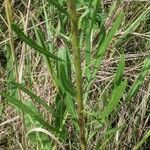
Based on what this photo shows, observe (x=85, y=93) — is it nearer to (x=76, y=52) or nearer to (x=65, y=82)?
(x=65, y=82)

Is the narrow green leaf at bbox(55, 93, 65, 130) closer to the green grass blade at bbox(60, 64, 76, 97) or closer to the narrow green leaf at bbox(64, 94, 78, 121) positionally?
→ the narrow green leaf at bbox(64, 94, 78, 121)

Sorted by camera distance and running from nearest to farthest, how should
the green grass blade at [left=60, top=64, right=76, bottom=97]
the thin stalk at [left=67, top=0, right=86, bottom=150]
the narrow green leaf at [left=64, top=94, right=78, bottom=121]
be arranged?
the thin stalk at [left=67, top=0, right=86, bottom=150] → the green grass blade at [left=60, top=64, right=76, bottom=97] → the narrow green leaf at [left=64, top=94, right=78, bottom=121]

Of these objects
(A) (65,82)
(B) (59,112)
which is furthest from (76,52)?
(B) (59,112)

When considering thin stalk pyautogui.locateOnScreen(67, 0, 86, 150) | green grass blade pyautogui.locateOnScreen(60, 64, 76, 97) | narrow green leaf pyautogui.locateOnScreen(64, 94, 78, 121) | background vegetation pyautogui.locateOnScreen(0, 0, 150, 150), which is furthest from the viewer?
background vegetation pyautogui.locateOnScreen(0, 0, 150, 150)

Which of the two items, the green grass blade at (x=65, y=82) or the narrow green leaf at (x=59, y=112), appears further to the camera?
the narrow green leaf at (x=59, y=112)

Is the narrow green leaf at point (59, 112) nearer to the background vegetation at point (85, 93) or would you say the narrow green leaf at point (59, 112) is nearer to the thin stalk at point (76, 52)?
the background vegetation at point (85, 93)

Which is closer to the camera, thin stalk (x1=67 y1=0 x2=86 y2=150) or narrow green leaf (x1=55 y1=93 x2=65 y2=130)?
thin stalk (x1=67 y1=0 x2=86 y2=150)

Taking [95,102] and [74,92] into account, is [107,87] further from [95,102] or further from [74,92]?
[74,92]

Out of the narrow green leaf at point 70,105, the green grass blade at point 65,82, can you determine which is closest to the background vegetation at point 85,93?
the narrow green leaf at point 70,105

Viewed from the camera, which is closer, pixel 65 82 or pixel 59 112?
pixel 65 82

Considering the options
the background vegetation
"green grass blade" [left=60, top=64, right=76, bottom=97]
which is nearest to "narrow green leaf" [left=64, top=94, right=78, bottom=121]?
the background vegetation

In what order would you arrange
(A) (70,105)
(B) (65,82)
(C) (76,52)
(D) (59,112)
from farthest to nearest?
1. (D) (59,112)
2. (A) (70,105)
3. (B) (65,82)
4. (C) (76,52)

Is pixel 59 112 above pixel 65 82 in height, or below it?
below

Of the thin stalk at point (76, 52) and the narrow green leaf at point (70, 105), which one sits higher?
the thin stalk at point (76, 52)
